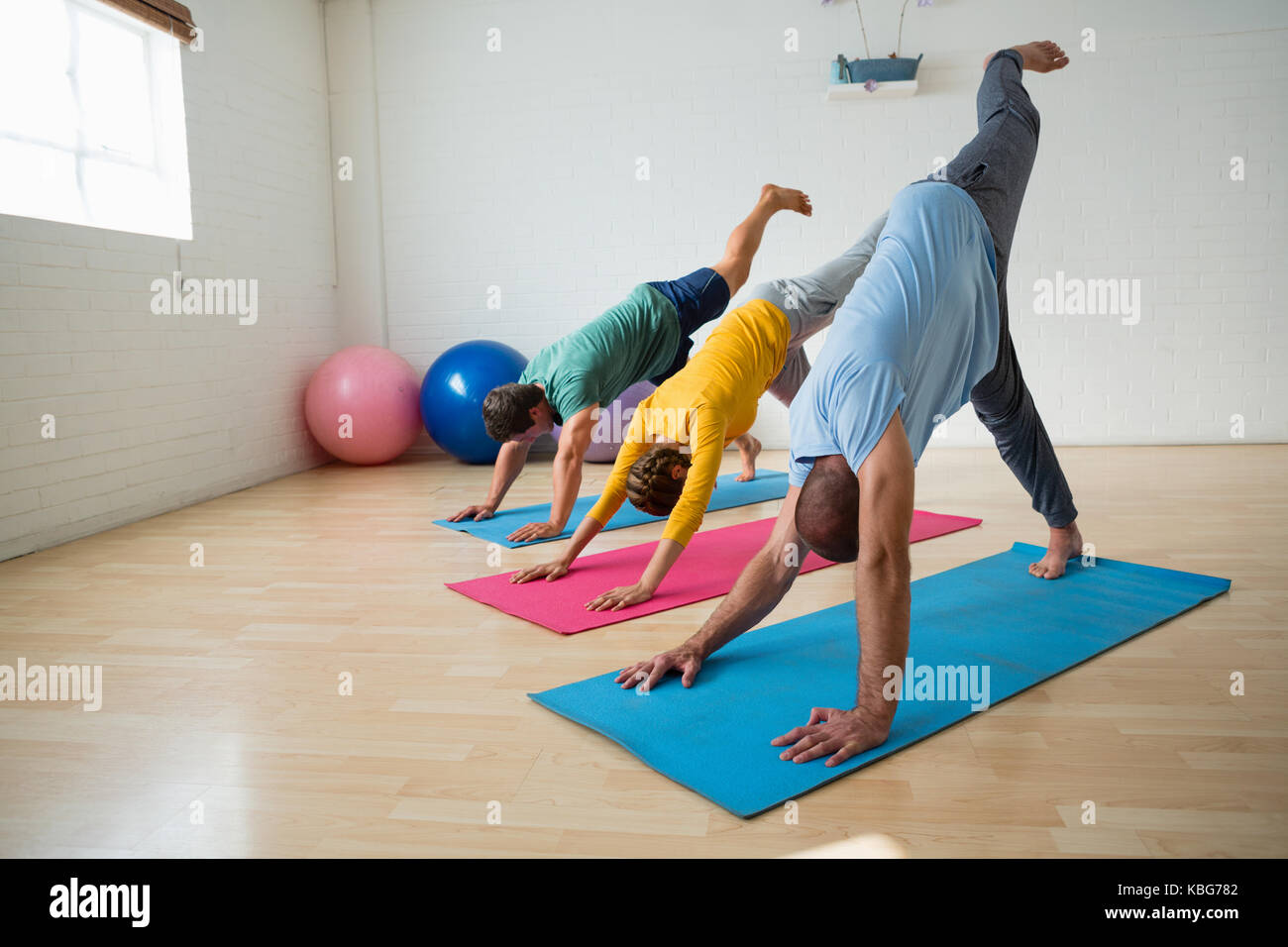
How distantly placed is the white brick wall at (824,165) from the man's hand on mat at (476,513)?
2.46 m

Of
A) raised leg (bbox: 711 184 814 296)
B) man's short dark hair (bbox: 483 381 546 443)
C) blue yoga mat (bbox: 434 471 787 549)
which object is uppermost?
raised leg (bbox: 711 184 814 296)

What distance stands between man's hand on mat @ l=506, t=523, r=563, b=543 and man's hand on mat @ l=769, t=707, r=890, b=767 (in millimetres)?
2064

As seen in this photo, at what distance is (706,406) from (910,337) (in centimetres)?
125

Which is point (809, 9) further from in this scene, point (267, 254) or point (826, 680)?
point (826, 680)

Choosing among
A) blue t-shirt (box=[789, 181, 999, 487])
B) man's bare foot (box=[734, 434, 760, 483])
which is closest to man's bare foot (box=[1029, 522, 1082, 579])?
blue t-shirt (box=[789, 181, 999, 487])

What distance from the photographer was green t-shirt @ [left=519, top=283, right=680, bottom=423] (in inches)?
149

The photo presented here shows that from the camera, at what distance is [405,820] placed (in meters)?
1.66

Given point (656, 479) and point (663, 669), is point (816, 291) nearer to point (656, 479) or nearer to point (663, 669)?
point (656, 479)

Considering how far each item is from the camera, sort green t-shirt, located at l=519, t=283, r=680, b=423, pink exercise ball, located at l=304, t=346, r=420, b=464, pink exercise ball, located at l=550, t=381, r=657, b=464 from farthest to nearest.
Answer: pink exercise ball, located at l=304, t=346, r=420, b=464 < pink exercise ball, located at l=550, t=381, r=657, b=464 < green t-shirt, located at l=519, t=283, r=680, b=423

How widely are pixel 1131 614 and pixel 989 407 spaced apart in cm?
72

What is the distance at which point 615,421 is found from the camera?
5.77m

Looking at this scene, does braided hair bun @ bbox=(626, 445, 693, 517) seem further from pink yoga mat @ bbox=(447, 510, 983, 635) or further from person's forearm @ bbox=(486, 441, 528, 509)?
person's forearm @ bbox=(486, 441, 528, 509)

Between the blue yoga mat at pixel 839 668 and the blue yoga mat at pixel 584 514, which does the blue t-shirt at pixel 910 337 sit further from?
the blue yoga mat at pixel 584 514
